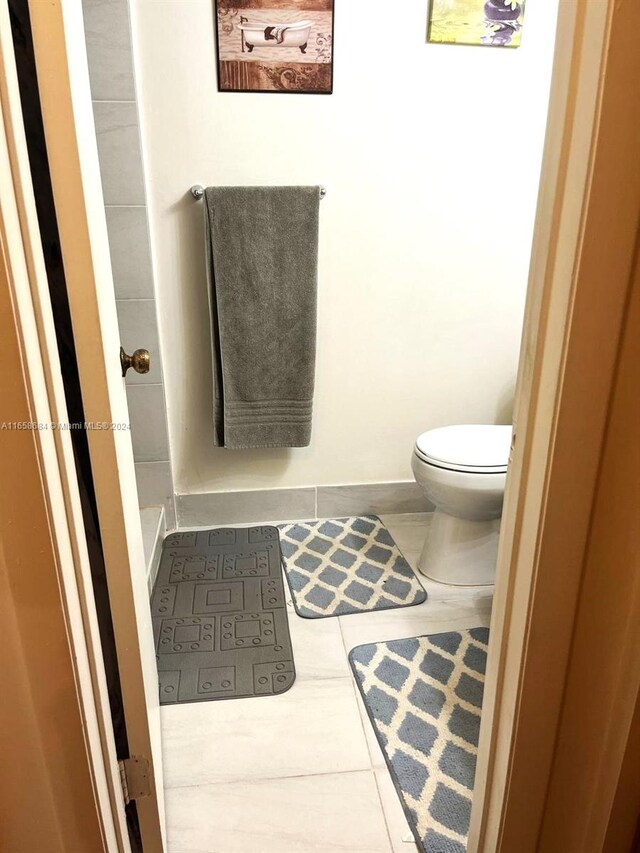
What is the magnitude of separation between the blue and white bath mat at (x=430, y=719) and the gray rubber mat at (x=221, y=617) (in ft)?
0.81

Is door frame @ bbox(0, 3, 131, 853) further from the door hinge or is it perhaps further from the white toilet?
the white toilet

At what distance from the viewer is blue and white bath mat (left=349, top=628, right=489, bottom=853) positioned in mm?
1171

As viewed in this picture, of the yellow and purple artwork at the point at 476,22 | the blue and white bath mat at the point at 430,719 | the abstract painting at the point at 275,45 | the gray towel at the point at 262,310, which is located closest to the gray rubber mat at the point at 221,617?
the blue and white bath mat at the point at 430,719

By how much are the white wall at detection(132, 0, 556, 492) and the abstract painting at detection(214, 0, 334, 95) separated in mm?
38

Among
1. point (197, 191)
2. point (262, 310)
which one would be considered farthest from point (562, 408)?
point (197, 191)

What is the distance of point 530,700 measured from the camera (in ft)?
2.50

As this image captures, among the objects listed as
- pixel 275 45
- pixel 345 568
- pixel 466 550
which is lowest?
pixel 345 568

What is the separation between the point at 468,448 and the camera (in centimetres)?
183

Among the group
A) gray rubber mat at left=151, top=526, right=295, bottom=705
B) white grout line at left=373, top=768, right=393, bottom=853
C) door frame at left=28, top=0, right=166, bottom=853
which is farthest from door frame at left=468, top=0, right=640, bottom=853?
gray rubber mat at left=151, top=526, right=295, bottom=705

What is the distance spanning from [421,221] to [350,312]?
Answer: 1.30 feet

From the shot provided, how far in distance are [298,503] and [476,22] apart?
1.74 m

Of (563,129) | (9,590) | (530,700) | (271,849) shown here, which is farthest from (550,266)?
(271,849)

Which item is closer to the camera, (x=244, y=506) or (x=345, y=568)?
(x=345, y=568)

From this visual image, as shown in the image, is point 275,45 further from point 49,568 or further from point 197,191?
point 49,568
